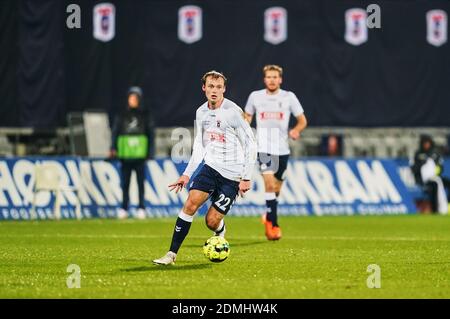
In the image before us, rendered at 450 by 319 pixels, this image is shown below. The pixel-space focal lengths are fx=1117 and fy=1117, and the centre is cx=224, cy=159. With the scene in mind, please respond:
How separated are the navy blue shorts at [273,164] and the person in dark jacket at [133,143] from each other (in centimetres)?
635

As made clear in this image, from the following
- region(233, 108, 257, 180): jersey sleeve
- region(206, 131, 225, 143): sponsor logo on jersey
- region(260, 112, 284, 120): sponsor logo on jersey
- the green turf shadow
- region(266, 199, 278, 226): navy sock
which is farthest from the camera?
region(260, 112, 284, 120): sponsor logo on jersey

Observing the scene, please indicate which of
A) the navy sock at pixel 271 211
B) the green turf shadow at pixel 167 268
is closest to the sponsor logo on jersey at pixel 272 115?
the navy sock at pixel 271 211

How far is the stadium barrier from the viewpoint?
76.8 ft

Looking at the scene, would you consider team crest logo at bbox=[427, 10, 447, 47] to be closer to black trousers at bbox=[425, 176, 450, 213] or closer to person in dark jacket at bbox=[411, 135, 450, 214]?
person in dark jacket at bbox=[411, 135, 450, 214]

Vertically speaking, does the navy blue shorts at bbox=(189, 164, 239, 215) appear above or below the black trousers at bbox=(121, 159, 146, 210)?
above

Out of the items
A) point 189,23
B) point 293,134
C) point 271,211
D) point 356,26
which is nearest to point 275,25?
point 356,26

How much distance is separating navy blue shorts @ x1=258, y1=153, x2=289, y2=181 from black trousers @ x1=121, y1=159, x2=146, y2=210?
6.32 metres

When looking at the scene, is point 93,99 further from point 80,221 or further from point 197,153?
point 197,153

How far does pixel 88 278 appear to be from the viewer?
1134 cm

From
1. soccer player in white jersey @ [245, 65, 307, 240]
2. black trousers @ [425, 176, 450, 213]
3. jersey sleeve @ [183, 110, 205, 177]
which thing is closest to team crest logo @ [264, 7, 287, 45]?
black trousers @ [425, 176, 450, 213]

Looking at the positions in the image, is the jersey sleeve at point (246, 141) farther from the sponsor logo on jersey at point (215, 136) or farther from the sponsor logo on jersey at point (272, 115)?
the sponsor logo on jersey at point (272, 115)

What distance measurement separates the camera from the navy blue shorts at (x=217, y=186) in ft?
42.2

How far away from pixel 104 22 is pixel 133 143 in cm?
702

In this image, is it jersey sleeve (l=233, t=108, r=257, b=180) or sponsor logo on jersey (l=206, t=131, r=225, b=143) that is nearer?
jersey sleeve (l=233, t=108, r=257, b=180)
